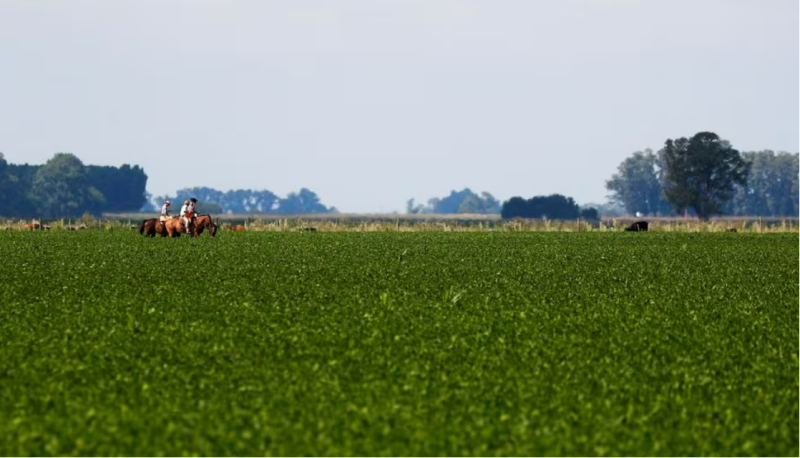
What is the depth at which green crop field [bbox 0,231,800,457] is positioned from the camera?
→ 13.0 m

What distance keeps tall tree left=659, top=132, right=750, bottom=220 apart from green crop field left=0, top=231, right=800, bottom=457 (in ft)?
395

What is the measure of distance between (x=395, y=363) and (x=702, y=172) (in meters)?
142

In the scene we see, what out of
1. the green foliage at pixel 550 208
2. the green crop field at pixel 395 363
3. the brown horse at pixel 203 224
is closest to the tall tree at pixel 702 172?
the green foliage at pixel 550 208

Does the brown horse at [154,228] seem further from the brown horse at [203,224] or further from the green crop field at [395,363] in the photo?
the green crop field at [395,363]

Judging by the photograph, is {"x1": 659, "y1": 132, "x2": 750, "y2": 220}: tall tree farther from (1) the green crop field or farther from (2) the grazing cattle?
(1) the green crop field

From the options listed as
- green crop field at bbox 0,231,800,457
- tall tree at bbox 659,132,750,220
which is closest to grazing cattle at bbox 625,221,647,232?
green crop field at bbox 0,231,800,457

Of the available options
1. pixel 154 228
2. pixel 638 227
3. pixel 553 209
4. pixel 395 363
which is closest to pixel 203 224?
pixel 154 228

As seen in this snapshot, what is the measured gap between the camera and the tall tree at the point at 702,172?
152 m

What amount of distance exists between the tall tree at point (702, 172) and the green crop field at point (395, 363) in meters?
120

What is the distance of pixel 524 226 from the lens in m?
87.3

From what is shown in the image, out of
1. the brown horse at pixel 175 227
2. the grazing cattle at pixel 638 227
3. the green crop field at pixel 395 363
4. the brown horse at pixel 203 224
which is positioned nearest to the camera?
the green crop field at pixel 395 363

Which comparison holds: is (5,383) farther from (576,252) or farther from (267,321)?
(576,252)

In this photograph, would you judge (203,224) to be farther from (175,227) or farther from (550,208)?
(550,208)

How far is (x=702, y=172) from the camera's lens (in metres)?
154
